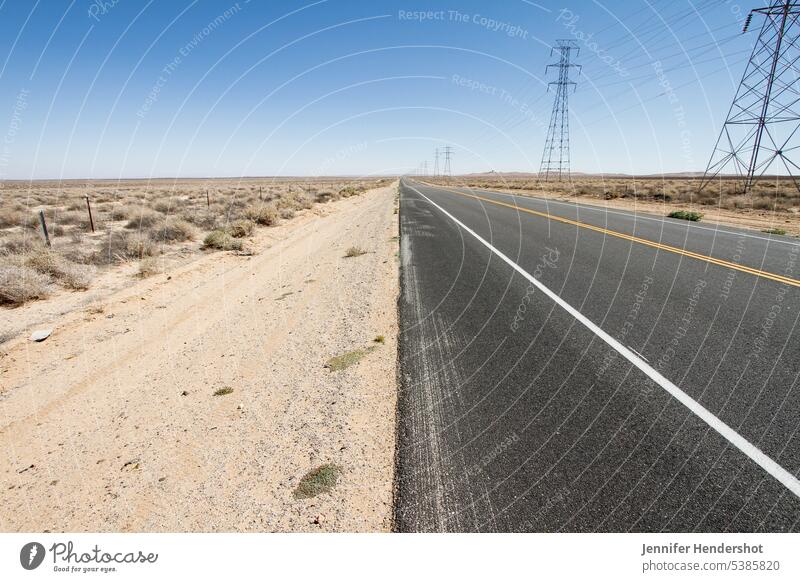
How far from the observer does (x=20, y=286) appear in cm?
830

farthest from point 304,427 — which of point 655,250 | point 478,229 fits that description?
point 478,229

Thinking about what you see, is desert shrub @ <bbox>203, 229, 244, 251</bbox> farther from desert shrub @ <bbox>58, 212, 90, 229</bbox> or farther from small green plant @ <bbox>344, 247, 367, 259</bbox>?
desert shrub @ <bbox>58, 212, 90, 229</bbox>

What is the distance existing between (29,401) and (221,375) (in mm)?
2305

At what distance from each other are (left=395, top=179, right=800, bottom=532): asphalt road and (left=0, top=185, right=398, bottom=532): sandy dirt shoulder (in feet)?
1.60

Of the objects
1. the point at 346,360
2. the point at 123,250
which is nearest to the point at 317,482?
the point at 346,360

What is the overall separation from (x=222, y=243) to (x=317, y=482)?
12.7 m

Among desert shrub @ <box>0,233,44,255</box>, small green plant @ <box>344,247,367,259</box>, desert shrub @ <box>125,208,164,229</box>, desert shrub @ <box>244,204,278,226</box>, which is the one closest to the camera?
desert shrub @ <box>0,233,44,255</box>

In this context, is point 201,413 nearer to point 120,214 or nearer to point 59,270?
point 59,270

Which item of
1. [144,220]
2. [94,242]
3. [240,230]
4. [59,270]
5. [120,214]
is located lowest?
[59,270]

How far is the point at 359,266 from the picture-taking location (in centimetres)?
1006

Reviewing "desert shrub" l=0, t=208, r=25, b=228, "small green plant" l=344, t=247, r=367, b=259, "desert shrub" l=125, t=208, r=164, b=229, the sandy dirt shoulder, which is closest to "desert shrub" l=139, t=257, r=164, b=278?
the sandy dirt shoulder

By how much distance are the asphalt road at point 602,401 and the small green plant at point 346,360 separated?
0.57m

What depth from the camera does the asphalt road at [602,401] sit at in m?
2.57

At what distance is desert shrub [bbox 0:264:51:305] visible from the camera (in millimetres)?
8219
